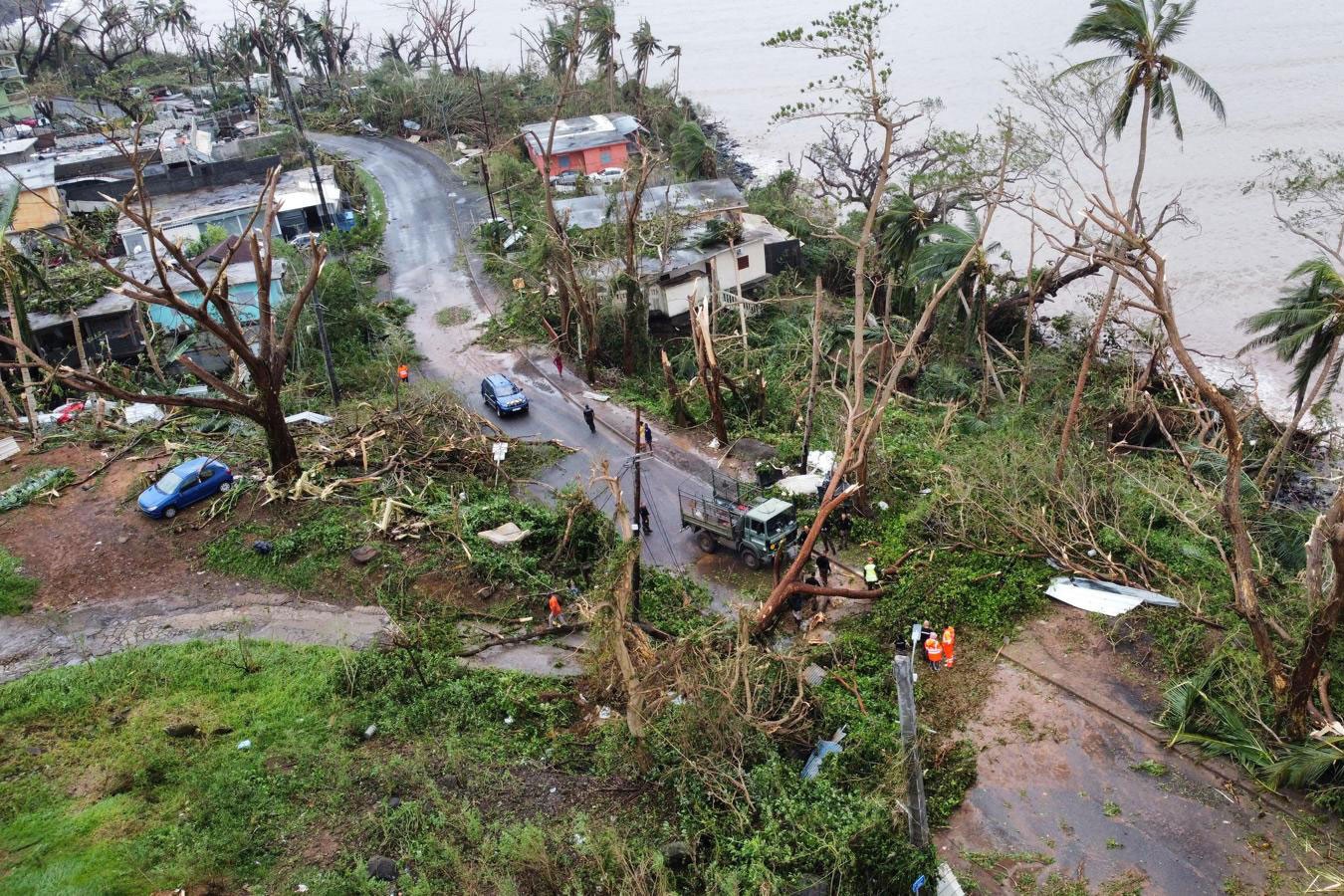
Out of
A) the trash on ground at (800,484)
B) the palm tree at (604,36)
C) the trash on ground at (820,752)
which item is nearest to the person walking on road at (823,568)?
the trash on ground at (800,484)

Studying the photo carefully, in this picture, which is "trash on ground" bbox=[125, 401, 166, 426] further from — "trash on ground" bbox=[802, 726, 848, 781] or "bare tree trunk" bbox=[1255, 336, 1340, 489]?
"bare tree trunk" bbox=[1255, 336, 1340, 489]

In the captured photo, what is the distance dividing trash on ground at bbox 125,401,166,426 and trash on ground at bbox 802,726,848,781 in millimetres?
18656

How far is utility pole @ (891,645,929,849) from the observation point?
1168cm

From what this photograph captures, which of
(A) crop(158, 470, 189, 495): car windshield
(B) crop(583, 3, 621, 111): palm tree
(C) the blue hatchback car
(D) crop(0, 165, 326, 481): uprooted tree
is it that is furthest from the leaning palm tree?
(B) crop(583, 3, 621, 111): palm tree

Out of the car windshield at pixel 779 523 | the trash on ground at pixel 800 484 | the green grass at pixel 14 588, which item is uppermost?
the green grass at pixel 14 588

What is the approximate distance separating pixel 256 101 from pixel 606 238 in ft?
125

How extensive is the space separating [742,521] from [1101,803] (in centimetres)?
824

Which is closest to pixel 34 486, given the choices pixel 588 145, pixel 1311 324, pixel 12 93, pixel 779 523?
pixel 779 523

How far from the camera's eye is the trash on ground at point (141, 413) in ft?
76.7

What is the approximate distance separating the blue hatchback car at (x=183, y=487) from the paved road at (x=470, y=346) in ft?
23.7

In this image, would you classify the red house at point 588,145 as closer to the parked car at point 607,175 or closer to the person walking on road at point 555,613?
the parked car at point 607,175

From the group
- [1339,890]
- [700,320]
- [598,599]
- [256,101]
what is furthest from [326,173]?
[1339,890]

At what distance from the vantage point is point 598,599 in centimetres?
1415

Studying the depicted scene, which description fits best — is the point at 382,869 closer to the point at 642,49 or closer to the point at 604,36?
the point at 604,36
